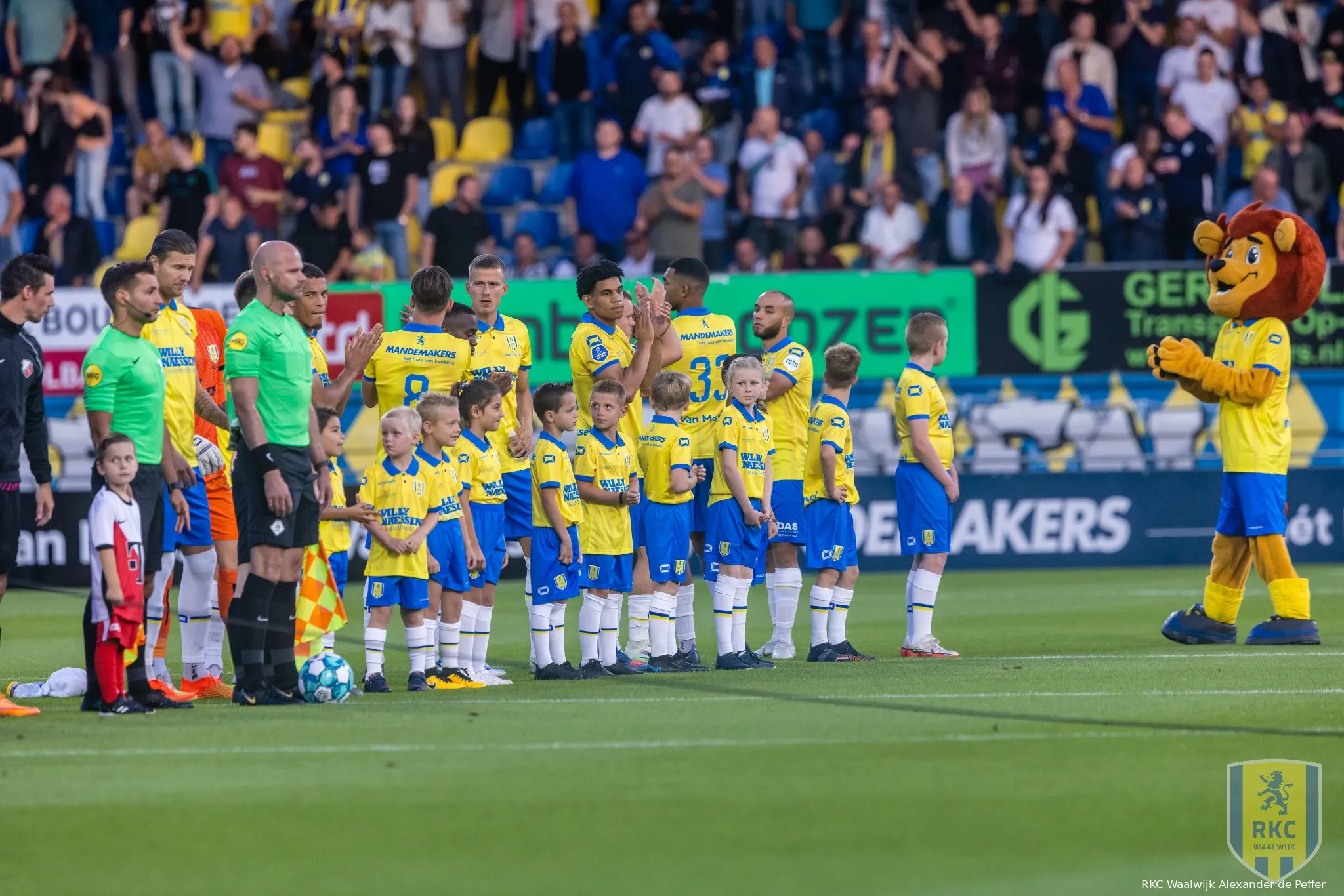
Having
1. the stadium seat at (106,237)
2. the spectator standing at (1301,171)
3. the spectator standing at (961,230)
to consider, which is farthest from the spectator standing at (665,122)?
the spectator standing at (1301,171)

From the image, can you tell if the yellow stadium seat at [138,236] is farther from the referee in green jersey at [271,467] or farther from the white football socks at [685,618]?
the referee in green jersey at [271,467]

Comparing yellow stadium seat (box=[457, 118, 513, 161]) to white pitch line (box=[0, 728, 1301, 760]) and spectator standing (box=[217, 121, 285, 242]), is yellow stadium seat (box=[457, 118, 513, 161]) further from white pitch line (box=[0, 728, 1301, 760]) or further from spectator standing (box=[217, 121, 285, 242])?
white pitch line (box=[0, 728, 1301, 760])

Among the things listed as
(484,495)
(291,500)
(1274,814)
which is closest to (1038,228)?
(484,495)

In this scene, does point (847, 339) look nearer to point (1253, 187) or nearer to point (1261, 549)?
point (1253, 187)

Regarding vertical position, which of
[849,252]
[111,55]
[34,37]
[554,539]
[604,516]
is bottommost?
[554,539]

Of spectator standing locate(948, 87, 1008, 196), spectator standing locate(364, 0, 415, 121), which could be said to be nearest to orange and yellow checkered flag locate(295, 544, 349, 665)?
spectator standing locate(948, 87, 1008, 196)

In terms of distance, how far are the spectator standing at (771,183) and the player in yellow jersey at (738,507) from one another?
9.33 m

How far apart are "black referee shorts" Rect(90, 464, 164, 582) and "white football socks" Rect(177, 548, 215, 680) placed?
29.4 inches

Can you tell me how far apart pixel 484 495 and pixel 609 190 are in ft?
34.8

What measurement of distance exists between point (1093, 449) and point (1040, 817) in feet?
40.9

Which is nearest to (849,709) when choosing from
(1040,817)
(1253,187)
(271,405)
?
(1040,817)

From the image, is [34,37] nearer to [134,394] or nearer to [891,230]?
[891,230]

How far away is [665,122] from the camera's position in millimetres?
20734

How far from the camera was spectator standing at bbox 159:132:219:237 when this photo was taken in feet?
64.8
